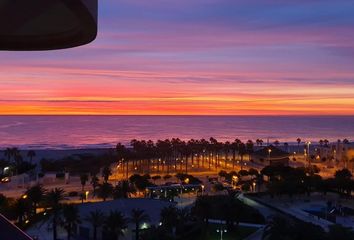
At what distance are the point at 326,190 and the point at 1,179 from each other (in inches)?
973

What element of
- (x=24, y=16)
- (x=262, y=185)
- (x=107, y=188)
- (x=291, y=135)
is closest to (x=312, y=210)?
(x=262, y=185)

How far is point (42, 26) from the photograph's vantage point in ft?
11.2

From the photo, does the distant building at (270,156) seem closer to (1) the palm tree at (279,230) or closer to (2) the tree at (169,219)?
(2) the tree at (169,219)

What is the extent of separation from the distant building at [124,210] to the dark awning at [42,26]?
17.7 metres

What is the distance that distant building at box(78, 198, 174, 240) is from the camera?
21.5m

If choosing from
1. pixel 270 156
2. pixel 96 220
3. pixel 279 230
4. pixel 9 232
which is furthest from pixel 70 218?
pixel 270 156

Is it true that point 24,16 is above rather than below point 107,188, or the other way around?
above

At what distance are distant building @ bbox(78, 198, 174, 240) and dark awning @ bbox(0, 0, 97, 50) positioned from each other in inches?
Result: 697

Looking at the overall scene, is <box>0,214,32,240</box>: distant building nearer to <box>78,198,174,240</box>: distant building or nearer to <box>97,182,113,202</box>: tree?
<box>78,198,174,240</box>: distant building

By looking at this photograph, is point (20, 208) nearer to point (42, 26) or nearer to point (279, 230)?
point (279, 230)

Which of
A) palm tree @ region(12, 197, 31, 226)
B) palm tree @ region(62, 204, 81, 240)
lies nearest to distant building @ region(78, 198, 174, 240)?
palm tree @ region(62, 204, 81, 240)

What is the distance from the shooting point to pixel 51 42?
3.47m

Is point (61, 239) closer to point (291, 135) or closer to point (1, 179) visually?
point (1, 179)

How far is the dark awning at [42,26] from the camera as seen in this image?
2869mm
